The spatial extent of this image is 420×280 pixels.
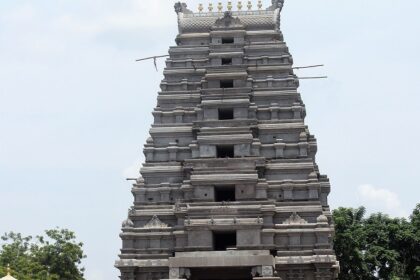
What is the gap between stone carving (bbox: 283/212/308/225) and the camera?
3206cm

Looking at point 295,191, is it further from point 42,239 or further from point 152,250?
point 42,239

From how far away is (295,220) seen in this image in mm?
32188

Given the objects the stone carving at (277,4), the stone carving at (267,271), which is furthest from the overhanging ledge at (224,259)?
the stone carving at (277,4)

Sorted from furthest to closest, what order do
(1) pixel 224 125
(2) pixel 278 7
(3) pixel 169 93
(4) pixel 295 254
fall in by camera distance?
(2) pixel 278 7
(3) pixel 169 93
(1) pixel 224 125
(4) pixel 295 254

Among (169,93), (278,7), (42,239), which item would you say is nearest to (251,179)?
(169,93)

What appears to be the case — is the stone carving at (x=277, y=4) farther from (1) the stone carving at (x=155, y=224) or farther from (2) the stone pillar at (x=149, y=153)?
(1) the stone carving at (x=155, y=224)

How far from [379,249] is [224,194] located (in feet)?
52.6

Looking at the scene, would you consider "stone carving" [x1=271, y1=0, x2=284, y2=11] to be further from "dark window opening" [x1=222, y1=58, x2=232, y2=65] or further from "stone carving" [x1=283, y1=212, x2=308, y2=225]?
"stone carving" [x1=283, y1=212, x2=308, y2=225]

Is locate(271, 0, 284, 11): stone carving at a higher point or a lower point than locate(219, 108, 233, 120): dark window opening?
higher

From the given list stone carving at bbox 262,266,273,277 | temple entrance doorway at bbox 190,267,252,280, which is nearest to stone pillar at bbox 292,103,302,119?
temple entrance doorway at bbox 190,267,252,280

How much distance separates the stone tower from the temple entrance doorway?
0.17ft

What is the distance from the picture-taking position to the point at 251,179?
33.2 m

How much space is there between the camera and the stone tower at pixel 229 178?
103ft

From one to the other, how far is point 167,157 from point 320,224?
374 inches
